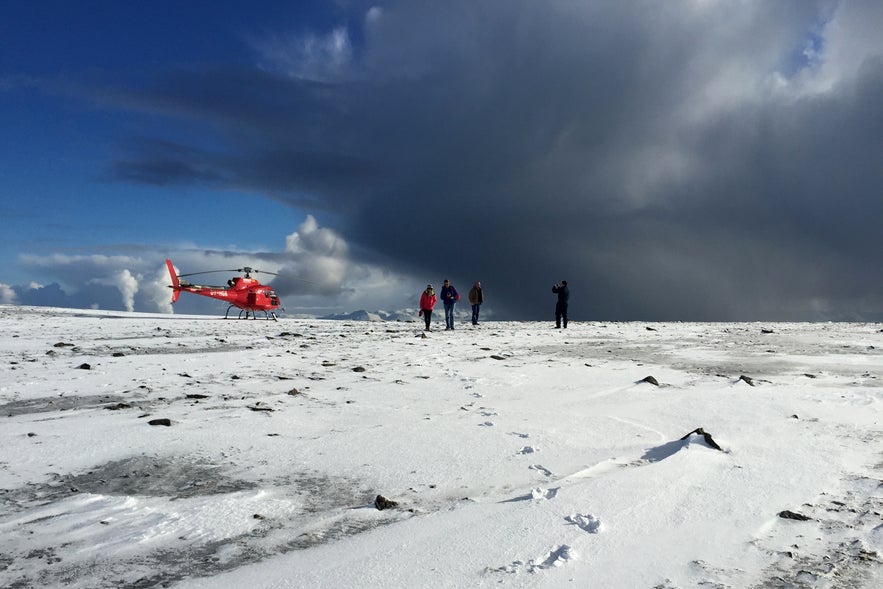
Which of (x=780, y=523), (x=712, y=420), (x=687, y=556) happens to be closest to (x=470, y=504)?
(x=687, y=556)

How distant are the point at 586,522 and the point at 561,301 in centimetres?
2281

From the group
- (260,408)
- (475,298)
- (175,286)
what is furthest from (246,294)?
(260,408)

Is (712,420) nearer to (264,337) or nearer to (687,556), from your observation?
(687,556)

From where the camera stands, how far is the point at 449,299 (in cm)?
2402

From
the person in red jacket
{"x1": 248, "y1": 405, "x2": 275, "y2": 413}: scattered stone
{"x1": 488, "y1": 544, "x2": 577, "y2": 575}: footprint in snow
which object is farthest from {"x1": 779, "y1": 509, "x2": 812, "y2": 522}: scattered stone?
the person in red jacket

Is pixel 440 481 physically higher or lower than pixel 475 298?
lower

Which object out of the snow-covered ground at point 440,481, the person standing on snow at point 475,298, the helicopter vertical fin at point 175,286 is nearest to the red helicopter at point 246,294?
the helicopter vertical fin at point 175,286

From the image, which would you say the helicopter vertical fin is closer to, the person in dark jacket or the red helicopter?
the red helicopter

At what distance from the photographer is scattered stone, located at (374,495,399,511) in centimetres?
358

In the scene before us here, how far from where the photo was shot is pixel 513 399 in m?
7.18

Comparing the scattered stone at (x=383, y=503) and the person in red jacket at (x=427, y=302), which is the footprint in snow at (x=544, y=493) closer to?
the scattered stone at (x=383, y=503)

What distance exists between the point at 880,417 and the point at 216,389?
26.9 ft

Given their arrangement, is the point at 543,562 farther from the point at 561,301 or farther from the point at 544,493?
the point at 561,301

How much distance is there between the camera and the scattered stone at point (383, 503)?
358 cm
